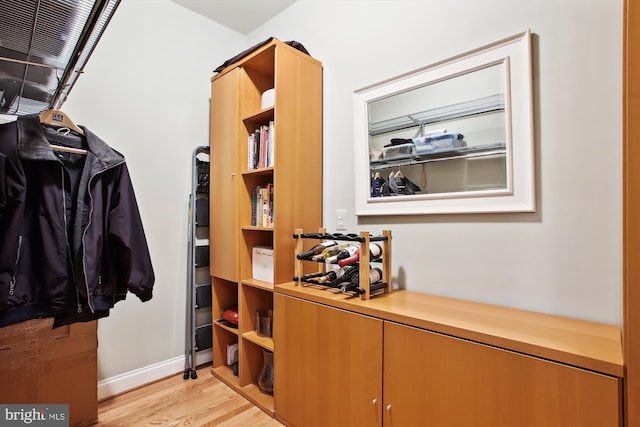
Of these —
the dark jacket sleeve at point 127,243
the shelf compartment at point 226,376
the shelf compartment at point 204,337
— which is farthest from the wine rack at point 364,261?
the shelf compartment at point 204,337

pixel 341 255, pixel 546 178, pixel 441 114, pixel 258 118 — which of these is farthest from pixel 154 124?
pixel 546 178

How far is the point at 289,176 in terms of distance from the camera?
1.98 m

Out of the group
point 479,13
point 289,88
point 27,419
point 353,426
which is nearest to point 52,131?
point 289,88

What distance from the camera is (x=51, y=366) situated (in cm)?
171

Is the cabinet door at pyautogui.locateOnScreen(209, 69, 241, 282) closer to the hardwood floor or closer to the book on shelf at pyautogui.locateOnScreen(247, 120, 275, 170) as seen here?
the book on shelf at pyautogui.locateOnScreen(247, 120, 275, 170)

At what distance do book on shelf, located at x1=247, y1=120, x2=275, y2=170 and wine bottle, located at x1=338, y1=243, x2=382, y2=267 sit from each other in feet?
2.42

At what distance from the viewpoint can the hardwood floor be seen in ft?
6.07

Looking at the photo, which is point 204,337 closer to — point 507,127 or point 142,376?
point 142,376

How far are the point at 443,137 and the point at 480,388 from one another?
42.2 inches

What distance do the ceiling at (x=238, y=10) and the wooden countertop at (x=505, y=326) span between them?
210 centimetres

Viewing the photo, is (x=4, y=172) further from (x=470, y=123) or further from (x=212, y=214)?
(x=470, y=123)

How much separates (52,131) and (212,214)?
1.11 m

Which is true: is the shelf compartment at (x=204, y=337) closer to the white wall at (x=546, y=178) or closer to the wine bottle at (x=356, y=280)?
the wine bottle at (x=356, y=280)

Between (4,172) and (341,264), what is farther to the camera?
(341,264)
